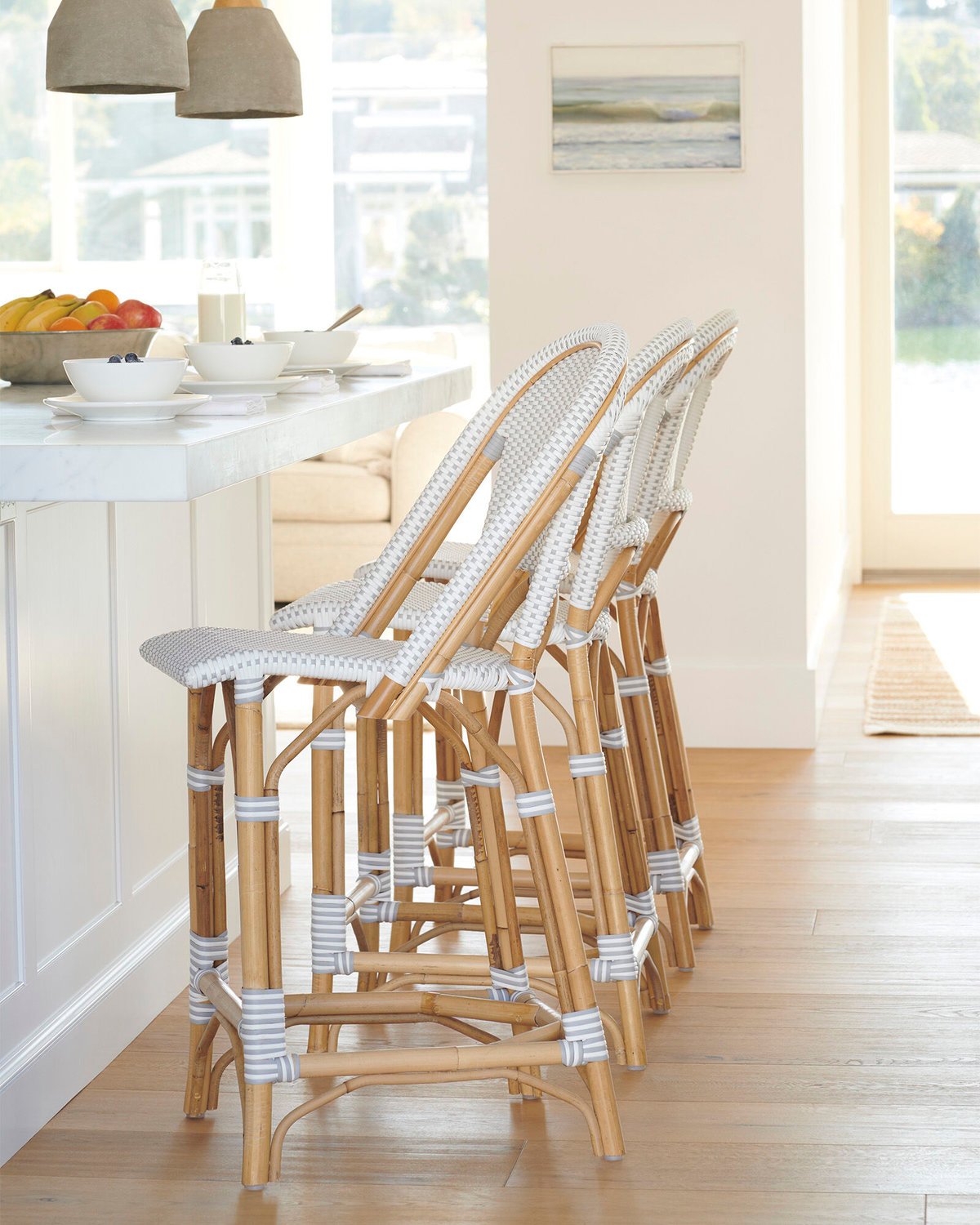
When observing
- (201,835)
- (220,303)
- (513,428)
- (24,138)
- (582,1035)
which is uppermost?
(24,138)

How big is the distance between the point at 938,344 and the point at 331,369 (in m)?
4.68

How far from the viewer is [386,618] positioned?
86.6 inches

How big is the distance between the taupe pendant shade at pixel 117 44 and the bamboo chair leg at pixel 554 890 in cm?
115

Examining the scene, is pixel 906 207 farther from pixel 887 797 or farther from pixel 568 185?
pixel 887 797

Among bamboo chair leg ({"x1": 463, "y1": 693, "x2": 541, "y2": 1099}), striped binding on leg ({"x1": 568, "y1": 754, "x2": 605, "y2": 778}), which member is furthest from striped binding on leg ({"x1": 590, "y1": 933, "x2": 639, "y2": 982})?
striped binding on leg ({"x1": 568, "y1": 754, "x2": 605, "y2": 778})

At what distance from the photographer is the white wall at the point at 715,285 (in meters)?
4.23

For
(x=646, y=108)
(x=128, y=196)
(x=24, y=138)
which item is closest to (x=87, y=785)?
(x=646, y=108)

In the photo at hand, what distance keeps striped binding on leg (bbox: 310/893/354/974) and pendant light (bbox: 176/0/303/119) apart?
143 centimetres

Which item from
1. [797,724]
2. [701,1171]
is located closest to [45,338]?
[701,1171]

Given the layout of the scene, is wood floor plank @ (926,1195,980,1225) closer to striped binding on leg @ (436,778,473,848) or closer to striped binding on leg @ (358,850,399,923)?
striped binding on leg @ (358,850,399,923)

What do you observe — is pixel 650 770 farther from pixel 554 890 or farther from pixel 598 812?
pixel 554 890

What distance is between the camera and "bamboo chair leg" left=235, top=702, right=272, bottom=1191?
1.88m

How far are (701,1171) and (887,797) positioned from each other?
192 centimetres

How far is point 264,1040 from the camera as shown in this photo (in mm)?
1923
